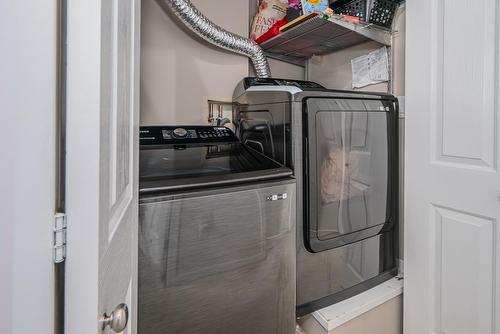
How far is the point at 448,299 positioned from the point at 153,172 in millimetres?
1522

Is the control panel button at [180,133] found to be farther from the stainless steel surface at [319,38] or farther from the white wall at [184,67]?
the stainless steel surface at [319,38]

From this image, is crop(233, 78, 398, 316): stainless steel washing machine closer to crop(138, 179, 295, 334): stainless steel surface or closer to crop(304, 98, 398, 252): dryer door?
crop(304, 98, 398, 252): dryer door

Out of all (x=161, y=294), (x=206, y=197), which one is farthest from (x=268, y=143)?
(x=161, y=294)

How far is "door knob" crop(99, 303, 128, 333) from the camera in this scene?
46 cm

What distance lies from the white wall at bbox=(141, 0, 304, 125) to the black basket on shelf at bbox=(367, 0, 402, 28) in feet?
2.78

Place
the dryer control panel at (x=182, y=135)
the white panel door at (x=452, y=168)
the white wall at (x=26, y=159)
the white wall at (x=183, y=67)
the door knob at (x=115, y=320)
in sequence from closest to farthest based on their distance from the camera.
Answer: the white wall at (x=26, y=159)
the door knob at (x=115, y=320)
the white panel door at (x=452, y=168)
the dryer control panel at (x=182, y=135)
the white wall at (x=183, y=67)

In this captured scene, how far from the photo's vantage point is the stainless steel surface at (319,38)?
63.9 inches

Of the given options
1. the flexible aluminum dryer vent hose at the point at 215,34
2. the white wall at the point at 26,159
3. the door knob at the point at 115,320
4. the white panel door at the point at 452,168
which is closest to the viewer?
the white wall at the point at 26,159

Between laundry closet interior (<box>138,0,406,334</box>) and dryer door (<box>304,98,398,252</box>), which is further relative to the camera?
dryer door (<box>304,98,398,252</box>)

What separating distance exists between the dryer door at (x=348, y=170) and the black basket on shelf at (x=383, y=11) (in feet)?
1.59

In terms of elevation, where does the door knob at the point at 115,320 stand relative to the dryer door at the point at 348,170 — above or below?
below

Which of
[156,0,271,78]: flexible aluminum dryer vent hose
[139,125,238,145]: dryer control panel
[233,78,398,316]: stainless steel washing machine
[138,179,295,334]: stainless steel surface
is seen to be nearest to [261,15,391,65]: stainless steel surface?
[156,0,271,78]: flexible aluminum dryer vent hose

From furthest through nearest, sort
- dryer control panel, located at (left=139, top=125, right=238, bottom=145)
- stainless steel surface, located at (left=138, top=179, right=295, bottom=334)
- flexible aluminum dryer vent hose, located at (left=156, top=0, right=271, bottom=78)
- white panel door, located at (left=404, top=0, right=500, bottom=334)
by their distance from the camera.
A: flexible aluminum dryer vent hose, located at (left=156, top=0, right=271, bottom=78)
dryer control panel, located at (left=139, top=125, right=238, bottom=145)
white panel door, located at (left=404, top=0, right=500, bottom=334)
stainless steel surface, located at (left=138, top=179, right=295, bottom=334)

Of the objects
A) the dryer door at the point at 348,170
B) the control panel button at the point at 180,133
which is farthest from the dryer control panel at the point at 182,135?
the dryer door at the point at 348,170
